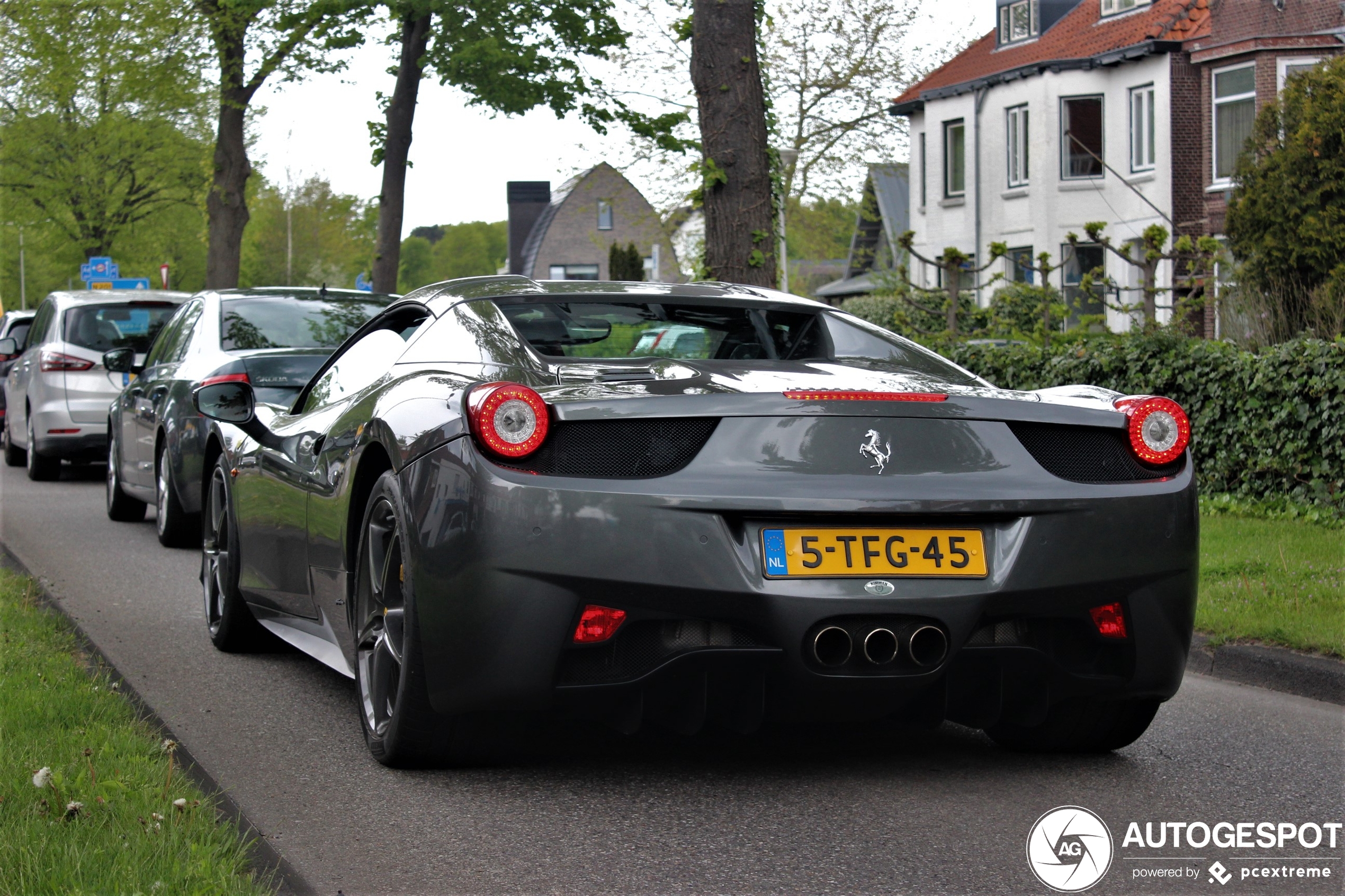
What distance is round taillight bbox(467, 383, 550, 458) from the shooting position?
392cm

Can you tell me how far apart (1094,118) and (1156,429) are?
3421cm

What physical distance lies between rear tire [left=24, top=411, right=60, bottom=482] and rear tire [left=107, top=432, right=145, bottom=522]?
4.06 m

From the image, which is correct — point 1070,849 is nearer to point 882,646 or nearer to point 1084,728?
point 882,646

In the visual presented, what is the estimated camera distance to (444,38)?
70.6ft

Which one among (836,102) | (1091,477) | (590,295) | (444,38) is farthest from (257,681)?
(836,102)

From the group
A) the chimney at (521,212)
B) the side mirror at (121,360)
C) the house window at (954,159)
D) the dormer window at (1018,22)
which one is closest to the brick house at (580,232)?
the chimney at (521,212)

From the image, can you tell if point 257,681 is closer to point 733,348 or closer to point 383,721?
point 383,721

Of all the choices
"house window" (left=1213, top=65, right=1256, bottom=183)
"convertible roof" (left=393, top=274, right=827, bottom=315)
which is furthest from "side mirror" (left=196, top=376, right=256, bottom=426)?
"house window" (left=1213, top=65, right=1256, bottom=183)

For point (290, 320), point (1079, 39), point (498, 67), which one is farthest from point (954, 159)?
point (290, 320)

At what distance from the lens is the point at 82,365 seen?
49.4 ft

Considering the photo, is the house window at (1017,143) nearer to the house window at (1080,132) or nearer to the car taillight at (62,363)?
the house window at (1080,132)

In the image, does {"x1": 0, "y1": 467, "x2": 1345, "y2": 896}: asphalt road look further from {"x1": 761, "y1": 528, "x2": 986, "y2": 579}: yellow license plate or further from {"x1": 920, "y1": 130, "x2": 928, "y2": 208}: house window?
{"x1": 920, "y1": 130, "x2": 928, "y2": 208}: house window

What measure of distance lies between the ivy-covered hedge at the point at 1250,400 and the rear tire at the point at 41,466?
377 inches

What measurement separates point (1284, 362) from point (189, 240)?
5264 cm
